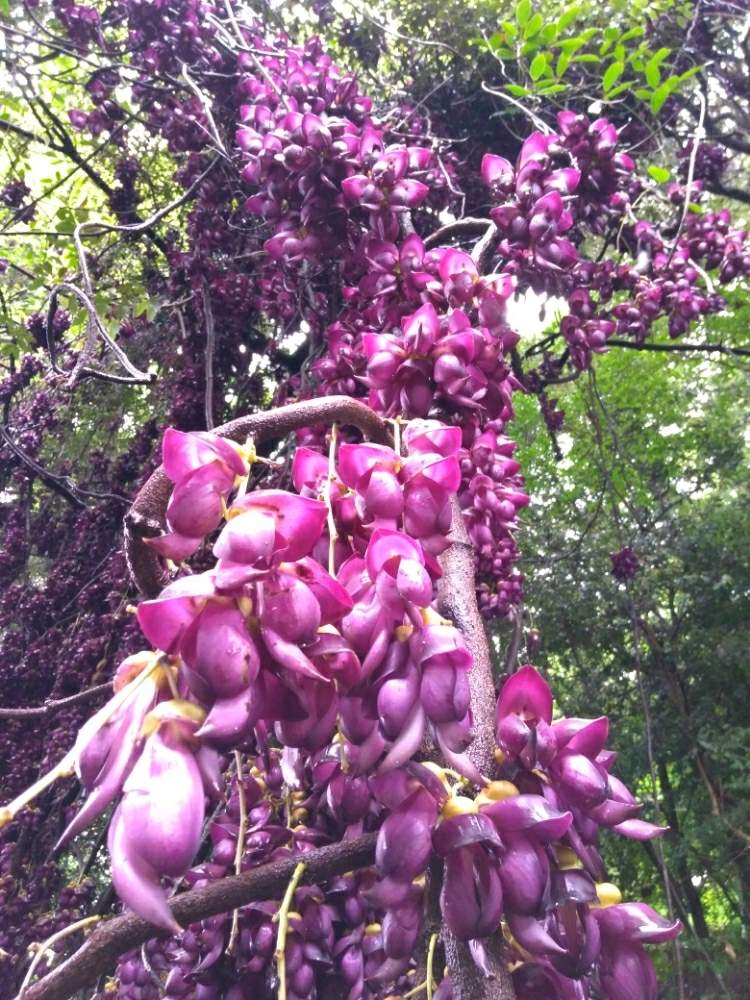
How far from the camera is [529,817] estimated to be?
0.46 m

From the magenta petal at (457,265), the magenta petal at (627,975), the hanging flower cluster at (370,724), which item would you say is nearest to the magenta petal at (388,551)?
the hanging flower cluster at (370,724)

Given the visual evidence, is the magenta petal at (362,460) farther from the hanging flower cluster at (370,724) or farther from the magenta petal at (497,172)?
the magenta petal at (497,172)

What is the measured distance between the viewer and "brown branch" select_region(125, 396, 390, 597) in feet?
1.55

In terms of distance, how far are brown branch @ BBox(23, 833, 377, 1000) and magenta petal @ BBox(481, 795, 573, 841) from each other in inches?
4.2

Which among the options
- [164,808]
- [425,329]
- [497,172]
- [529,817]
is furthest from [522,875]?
[497,172]

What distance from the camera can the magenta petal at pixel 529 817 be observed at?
461 millimetres

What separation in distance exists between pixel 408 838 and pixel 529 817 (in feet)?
0.25

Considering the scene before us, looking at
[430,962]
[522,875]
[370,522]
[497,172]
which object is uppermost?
[497,172]

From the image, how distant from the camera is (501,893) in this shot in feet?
1.48

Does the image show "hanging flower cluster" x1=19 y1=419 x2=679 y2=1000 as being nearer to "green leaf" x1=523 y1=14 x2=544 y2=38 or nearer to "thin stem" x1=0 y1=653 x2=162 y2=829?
"thin stem" x1=0 y1=653 x2=162 y2=829

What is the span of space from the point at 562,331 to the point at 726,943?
249 centimetres

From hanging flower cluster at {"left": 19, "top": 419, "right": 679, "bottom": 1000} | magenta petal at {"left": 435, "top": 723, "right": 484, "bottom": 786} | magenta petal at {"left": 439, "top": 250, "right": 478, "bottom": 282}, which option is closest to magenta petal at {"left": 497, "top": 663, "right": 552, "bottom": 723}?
hanging flower cluster at {"left": 19, "top": 419, "right": 679, "bottom": 1000}

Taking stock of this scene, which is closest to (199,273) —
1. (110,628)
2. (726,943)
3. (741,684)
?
(110,628)

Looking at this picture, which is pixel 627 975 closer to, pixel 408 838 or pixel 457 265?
pixel 408 838
